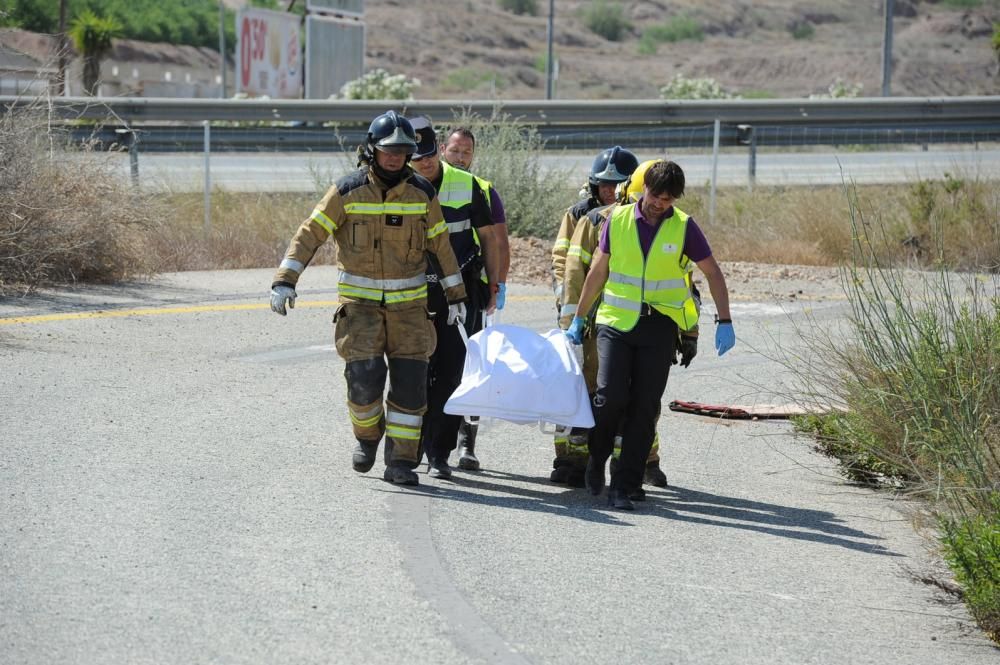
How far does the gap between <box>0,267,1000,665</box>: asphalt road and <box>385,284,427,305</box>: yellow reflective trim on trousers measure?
100 centimetres

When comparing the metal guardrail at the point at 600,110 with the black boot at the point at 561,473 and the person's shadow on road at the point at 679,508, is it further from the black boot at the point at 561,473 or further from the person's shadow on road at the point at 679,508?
the person's shadow on road at the point at 679,508

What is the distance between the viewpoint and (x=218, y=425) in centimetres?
873

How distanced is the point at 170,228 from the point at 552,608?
12430mm

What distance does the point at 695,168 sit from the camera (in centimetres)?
2388

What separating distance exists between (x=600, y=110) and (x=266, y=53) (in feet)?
59.0

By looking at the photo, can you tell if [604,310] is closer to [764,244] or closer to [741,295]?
[741,295]

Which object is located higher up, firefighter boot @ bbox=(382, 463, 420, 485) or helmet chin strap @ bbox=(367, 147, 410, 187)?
helmet chin strap @ bbox=(367, 147, 410, 187)

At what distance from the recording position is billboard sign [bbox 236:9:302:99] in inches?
1650

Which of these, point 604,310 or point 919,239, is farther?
point 919,239

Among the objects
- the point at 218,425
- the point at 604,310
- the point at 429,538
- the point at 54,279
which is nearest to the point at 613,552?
the point at 429,538

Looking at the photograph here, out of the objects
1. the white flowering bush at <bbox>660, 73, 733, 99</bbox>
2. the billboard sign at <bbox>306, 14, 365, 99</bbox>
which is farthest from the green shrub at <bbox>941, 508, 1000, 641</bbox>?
the white flowering bush at <bbox>660, 73, 733, 99</bbox>

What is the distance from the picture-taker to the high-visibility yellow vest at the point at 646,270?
7.18 meters

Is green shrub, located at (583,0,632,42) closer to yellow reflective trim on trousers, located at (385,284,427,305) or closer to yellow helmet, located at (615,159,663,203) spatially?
yellow helmet, located at (615,159,663,203)

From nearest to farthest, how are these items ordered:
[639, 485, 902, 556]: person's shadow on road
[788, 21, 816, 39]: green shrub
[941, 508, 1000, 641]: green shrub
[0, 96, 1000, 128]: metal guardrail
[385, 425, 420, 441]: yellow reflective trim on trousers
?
[941, 508, 1000, 641]: green shrub → [639, 485, 902, 556]: person's shadow on road → [385, 425, 420, 441]: yellow reflective trim on trousers → [0, 96, 1000, 128]: metal guardrail → [788, 21, 816, 39]: green shrub
